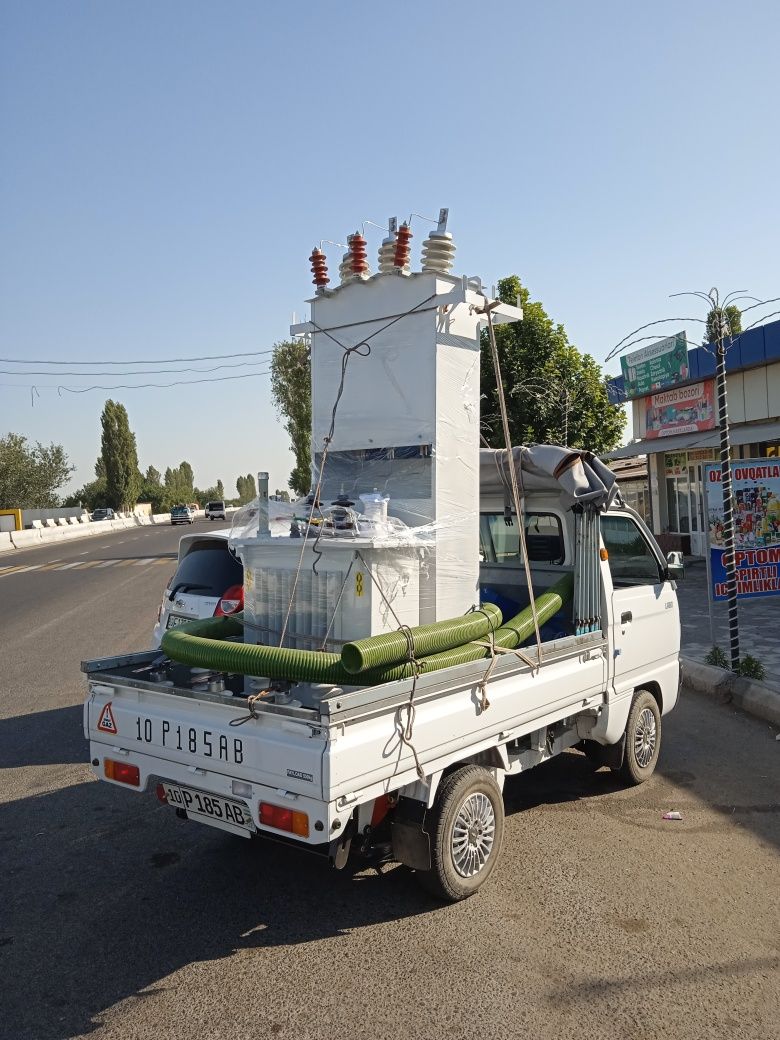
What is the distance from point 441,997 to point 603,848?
1.74m

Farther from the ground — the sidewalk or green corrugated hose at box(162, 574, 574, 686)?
green corrugated hose at box(162, 574, 574, 686)

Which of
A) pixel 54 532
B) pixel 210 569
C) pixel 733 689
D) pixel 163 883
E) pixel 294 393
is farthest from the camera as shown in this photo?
pixel 54 532

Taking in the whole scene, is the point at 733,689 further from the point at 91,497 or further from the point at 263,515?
the point at 91,497

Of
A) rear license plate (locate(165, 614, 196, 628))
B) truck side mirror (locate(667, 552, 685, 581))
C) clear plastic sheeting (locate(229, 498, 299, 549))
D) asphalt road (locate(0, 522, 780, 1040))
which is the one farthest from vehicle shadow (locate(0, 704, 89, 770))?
truck side mirror (locate(667, 552, 685, 581))

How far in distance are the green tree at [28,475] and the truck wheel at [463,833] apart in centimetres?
6707

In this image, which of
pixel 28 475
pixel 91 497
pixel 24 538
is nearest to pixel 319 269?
pixel 24 538

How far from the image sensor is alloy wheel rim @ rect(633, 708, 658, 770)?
17.8 feet

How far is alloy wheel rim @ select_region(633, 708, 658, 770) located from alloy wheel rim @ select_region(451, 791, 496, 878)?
1765mm

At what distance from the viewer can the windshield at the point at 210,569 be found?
7.04 meters

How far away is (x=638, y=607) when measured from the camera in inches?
212

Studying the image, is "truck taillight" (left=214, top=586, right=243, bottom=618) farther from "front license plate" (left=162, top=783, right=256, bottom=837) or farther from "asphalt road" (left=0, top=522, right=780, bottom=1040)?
"front license plate" (left=162, top=783, right=256, bottom=837)

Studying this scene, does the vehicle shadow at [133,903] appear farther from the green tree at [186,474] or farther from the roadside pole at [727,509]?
the green tree at [186,474]

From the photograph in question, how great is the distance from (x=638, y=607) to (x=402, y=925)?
2.69 meters

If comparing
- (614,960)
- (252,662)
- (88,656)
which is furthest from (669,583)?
(88,656)
